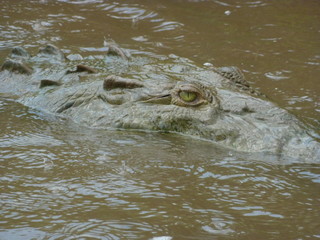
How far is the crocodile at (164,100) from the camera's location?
16.8 feet

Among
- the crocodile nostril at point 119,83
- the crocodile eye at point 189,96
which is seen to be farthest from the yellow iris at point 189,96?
the crocodile nostril at point 119,83

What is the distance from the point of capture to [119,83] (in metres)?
6.12

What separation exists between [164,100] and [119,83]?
2.12 feet

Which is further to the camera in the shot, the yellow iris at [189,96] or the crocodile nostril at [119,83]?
the crocodile nostril at [119,83]

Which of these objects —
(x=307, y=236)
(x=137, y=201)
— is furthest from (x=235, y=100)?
(x=307, y=236)

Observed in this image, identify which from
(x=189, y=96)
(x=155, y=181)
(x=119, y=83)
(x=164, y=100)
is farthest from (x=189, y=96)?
(x=155, y=181)

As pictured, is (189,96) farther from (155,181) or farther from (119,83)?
(155,181)

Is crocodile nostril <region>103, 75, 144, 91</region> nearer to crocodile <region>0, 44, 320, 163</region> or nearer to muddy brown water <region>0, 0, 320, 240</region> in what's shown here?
crocodile <region>0, 44, 320, 163</region>

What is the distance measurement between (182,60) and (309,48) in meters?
3.22

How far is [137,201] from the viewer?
378 cm

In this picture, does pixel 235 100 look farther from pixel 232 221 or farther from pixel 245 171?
pixel 232 221

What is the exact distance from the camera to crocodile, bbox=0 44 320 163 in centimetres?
512

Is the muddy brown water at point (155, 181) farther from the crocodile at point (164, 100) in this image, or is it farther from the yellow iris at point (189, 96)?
the yellow iris at point (189, 96)

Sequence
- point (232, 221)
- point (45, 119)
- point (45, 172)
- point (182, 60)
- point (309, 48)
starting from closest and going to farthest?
point (232, 221), point (45, 172), point (45, 119), point (182, 60), point (309, 48)
